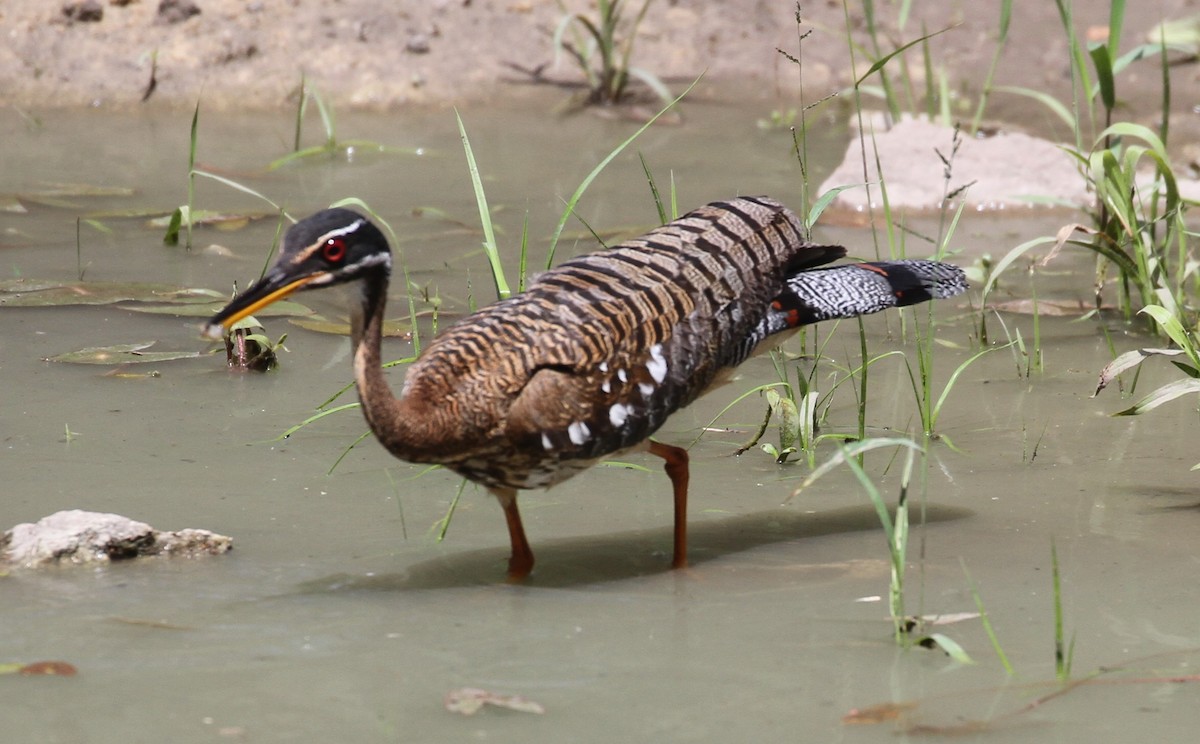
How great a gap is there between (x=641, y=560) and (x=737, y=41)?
7.23m

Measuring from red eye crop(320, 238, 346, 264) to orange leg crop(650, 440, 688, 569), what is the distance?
1.10 meters

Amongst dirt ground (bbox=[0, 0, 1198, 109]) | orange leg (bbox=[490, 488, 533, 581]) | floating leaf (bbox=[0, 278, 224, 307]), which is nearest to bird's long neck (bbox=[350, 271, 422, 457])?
orange leg (bbox=[490, 488, 533, 581])

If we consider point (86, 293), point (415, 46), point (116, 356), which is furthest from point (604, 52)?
point (116, 356)

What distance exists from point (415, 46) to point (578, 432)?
6652 millimetres

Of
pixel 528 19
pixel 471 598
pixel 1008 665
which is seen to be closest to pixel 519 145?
pixel 528 19

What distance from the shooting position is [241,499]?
4562 mm

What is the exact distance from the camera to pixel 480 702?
10.6 ft

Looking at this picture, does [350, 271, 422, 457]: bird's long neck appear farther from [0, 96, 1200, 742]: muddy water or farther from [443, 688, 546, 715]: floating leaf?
[443, 688, 546, 715]: floating leaf

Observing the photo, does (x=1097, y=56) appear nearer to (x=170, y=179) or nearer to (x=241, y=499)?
(x=241, y=499)

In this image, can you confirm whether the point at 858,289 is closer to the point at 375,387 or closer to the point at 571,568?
the point at 571,568

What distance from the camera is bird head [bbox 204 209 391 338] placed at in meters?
3.73

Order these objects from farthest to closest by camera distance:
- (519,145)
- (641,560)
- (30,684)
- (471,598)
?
(519,145) → (641,560) → (471,598) → (30,684)

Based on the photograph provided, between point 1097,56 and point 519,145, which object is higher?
point 1097,56

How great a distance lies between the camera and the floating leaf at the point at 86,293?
6.21m
